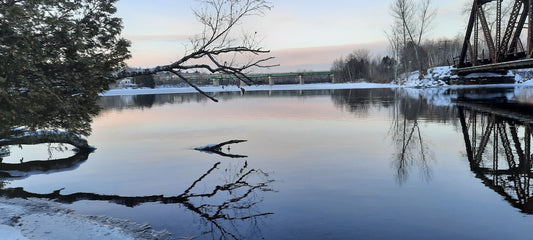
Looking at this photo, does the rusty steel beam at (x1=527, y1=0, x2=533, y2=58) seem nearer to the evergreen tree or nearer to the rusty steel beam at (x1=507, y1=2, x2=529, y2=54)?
the rusty steel beam at (x1=507, y1=2, x2=529, y2=54)

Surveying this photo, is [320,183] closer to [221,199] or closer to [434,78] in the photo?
[221,199]

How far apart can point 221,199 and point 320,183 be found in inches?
92.3

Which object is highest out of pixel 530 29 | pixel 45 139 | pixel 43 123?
pixel 530 29

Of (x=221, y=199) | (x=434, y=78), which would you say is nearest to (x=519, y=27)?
(x=221, y=199)

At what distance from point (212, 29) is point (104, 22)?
9.91 feet

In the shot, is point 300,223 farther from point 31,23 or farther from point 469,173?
point 31,23

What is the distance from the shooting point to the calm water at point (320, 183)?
20.6 ft

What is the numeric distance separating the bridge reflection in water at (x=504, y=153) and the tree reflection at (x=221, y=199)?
4942 millimetres

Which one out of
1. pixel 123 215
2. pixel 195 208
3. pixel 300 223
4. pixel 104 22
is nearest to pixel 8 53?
pixel 104 22

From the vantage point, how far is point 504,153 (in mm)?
10898

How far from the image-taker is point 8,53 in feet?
24.0

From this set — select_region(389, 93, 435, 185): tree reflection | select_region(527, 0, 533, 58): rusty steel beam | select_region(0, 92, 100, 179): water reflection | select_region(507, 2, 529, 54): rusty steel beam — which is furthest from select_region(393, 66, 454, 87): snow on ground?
select_region(0, 92, 100, 179): water reflection

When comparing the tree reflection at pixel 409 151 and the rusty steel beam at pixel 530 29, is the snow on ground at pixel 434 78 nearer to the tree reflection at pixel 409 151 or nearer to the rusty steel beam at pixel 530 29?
the rusty steel beam at pixel 530 29

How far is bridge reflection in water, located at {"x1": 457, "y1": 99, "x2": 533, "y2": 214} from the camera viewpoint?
25.2ft
